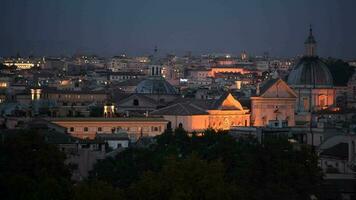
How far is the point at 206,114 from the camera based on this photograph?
82375 millimetres

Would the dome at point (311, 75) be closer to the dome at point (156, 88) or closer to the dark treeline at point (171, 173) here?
→ the dome at point (156, 88)

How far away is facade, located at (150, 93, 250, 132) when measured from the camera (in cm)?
8094

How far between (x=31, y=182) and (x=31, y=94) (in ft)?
185

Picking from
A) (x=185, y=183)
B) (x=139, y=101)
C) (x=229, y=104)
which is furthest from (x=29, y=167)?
(x=139, y=101)

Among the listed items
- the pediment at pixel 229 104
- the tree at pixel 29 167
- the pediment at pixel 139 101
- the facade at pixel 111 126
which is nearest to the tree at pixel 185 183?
the tree at pixel 29 167

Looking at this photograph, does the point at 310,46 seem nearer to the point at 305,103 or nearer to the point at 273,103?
the point at 305,103

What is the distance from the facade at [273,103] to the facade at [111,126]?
1040 centimetres

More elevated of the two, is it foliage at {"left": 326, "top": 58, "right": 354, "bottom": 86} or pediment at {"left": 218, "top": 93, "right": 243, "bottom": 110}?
foliage at {"left": 326, "top": 58, "right": 354, "bottom": 86}

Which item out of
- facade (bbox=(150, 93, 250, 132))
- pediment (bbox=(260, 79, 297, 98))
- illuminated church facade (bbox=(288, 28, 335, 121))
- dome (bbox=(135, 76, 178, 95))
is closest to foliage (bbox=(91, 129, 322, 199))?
facade (bbox=(150, 93, 250, 132))

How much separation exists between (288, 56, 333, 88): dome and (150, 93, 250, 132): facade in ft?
43.8

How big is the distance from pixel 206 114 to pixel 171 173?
39.6 meters

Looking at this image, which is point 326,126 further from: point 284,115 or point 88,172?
point 284,115

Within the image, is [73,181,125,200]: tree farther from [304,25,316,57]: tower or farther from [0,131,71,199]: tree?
[304,25,316,57]: tower

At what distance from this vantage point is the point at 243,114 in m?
85.0
